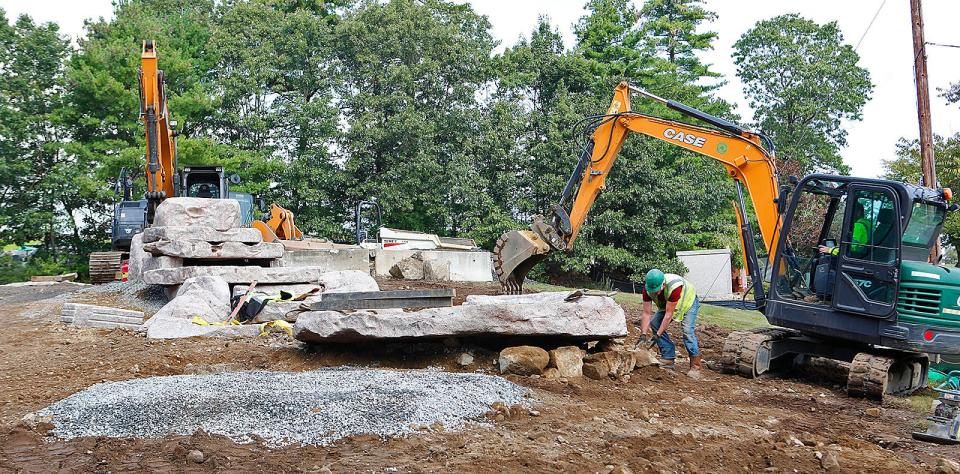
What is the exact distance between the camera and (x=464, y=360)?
769cm

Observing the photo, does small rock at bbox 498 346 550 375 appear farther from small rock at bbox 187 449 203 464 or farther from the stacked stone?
the stacked stone

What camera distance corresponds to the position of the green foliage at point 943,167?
2192cm

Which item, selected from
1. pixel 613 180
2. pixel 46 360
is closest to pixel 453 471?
pixel 46 360

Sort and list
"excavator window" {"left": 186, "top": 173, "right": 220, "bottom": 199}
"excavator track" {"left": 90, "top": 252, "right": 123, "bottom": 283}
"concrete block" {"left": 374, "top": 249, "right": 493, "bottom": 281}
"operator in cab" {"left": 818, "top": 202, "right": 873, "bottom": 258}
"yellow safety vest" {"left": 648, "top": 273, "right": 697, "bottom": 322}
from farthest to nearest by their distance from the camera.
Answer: "concrete block" {"left": 374, "top": 249, "right": 493, "bottom": 281}
"excavator track" {"left": 90, "top": 252, "right": 123, "bottom": 283}
"excavator window" {"left": 186, "top": 173, "right": 220, "bottom": 199}
"yellow safety vest" {"left": 648, "top": 273, "right": 697, "bottom": 322}
"operator in cab" {"left": 818, "top": 202, "right": 873, "bottom": 258}

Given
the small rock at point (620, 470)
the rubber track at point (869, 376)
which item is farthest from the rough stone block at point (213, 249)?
the small rock at point (620, 470)

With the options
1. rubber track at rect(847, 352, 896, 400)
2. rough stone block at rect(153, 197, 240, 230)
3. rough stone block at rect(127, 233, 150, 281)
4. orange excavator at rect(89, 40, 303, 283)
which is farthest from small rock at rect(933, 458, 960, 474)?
rough stone block at rect(127, 233, 150, 281)

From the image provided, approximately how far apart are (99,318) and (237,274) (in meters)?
2.03

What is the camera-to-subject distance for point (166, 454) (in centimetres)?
472

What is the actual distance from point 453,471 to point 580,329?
3.37 m

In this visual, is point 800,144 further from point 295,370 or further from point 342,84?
A: point 295,370

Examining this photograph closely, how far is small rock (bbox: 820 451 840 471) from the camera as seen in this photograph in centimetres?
505

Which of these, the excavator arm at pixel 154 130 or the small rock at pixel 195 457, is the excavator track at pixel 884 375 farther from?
the excavator arm at pixel 154 130

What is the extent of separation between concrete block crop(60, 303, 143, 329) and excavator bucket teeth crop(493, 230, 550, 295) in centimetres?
518

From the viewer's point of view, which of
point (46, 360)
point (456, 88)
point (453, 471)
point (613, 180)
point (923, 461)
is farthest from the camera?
point (456, 88)
